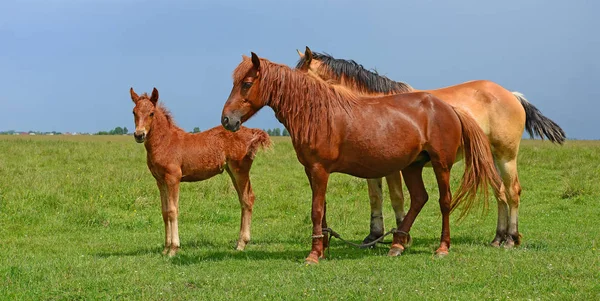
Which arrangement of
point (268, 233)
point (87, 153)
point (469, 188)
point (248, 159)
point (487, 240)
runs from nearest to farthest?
point (469, 188), point (248, 159), point (487, 240), point (268, 233), point (87, 153)

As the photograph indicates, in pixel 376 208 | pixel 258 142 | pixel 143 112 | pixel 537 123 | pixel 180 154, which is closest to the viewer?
pixel 143 112

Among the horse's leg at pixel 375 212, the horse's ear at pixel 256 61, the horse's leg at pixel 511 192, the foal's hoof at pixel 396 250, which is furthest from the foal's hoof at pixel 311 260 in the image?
the horse's leg at pixel 511 192

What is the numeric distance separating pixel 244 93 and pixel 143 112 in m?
1.78

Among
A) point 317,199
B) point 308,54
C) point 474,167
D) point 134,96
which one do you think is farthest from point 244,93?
point 474,167

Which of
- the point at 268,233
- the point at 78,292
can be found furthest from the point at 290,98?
the point at 268,233

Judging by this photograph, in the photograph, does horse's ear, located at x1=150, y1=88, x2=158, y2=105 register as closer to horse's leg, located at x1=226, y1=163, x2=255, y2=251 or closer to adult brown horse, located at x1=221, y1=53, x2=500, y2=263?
horse's leg, located at x1=226, y1=163, x2=255, y2=251

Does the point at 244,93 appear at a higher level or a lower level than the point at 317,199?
higher

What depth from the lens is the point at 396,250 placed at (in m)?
7.61

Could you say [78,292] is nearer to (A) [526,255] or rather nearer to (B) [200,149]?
(B) [200,149]

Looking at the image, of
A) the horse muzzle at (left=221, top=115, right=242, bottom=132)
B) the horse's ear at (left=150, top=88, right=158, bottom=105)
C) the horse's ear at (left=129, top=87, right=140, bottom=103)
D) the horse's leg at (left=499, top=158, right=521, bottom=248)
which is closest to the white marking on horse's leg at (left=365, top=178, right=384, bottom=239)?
the horse's leg at (left=499, top=158, right=521, bottom=248)

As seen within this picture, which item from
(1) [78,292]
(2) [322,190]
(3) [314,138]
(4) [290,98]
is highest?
(4) [290,98]

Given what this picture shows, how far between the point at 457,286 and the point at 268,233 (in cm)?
500

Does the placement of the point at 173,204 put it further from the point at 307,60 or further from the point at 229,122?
the point at 307,60

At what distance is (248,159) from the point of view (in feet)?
28.9
